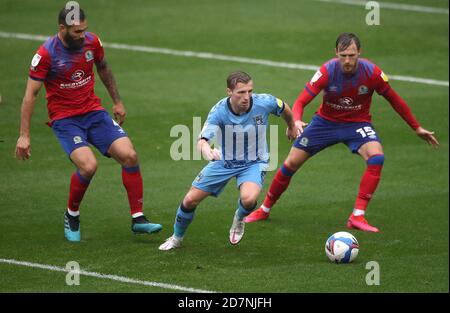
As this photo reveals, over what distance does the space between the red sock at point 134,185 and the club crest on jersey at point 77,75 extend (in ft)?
3.84

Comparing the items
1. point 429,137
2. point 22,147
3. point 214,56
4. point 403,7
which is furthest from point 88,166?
point 403,7

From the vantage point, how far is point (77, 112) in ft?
39.8

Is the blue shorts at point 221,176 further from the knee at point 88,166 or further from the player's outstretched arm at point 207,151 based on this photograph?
the knee at point 88,166

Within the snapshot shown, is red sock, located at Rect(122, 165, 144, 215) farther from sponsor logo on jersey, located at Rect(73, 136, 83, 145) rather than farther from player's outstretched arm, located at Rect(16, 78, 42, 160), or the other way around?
player's outstretched arm, located at Rect(16, 78, 42, 160)

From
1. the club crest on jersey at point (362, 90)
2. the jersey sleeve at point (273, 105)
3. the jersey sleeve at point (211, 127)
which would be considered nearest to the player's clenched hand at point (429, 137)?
the club crest on jersey at point (362, 90)

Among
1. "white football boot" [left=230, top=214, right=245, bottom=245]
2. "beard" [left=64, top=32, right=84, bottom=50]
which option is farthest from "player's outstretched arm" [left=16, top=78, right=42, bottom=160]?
"white football boot" [left=230, top=214, right=245, bottom=245]

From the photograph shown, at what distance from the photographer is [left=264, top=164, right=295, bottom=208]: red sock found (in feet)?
44.4

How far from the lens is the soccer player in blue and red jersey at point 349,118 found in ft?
42.3

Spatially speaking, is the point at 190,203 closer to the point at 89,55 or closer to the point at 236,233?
the point at 236,233

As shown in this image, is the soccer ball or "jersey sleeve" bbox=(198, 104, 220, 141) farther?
the soccer ball

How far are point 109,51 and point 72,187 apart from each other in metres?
9.30

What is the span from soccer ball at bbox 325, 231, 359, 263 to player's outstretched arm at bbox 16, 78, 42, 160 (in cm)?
353

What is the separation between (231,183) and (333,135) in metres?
2.64

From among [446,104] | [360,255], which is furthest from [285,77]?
[360,255]
